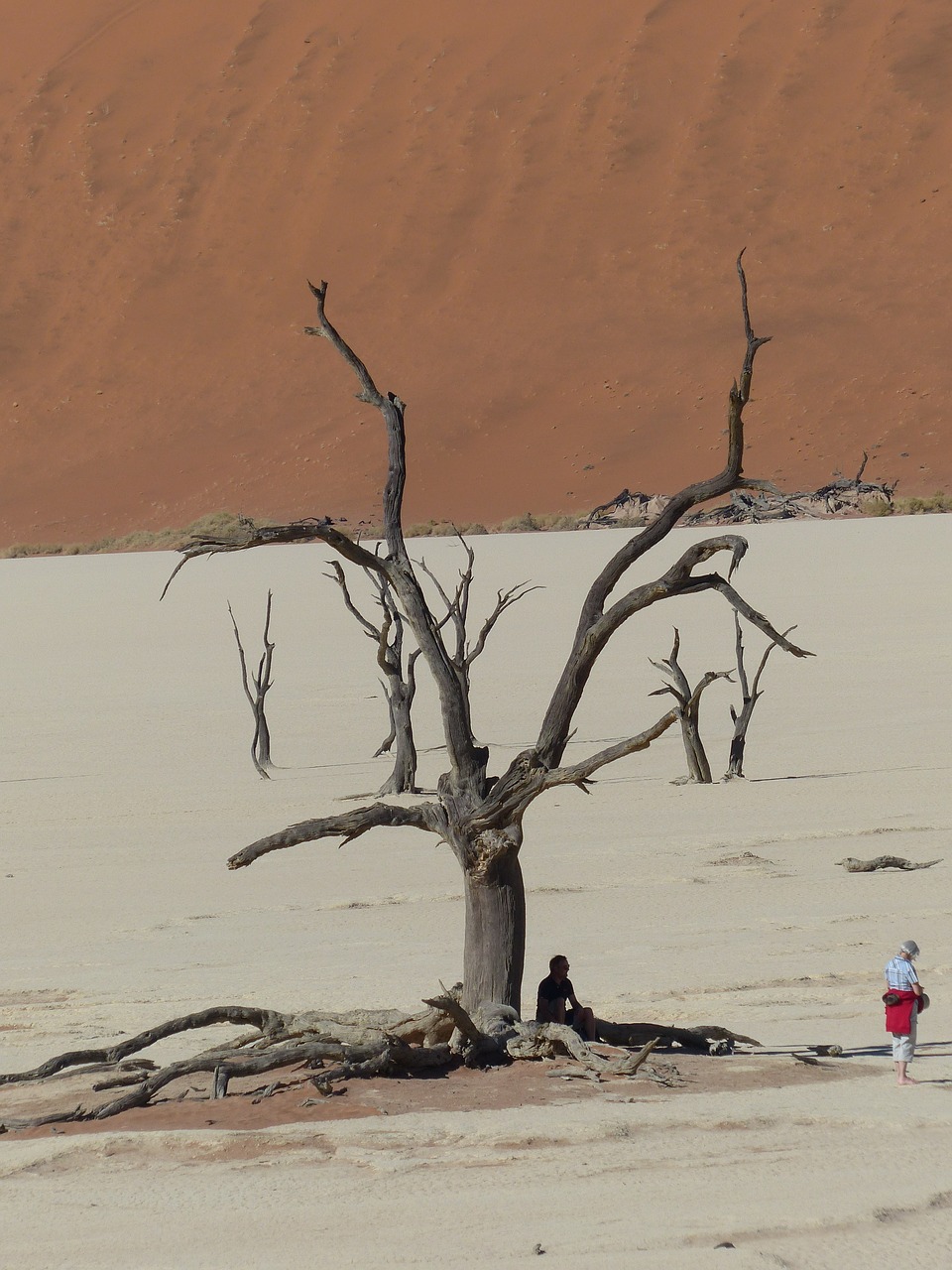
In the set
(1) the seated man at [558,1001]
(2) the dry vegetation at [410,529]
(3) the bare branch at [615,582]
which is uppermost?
(2) the dry vegetation at [410,529]

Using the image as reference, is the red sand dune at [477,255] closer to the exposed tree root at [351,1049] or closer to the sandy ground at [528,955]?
the sandy ground at [528,955]

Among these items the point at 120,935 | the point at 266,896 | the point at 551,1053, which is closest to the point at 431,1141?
the point at 551,1053

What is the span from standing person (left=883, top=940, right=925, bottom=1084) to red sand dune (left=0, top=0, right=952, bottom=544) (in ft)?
120

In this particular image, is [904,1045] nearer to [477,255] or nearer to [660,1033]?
[660,1033]

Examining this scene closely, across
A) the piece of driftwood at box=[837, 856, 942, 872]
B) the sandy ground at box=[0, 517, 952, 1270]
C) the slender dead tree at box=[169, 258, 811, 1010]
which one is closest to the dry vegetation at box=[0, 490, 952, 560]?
the sandy ground at box=[0, 517, 952, 1270]

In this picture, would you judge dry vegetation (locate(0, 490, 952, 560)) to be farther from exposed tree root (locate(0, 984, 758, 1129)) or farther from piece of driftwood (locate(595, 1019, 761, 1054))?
exposed tree root (locate(0, 984, 758, 1129))

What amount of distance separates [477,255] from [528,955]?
4802 centimetres

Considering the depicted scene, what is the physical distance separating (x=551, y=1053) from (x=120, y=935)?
4041 millimetres

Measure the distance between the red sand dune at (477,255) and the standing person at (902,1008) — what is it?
3671cm

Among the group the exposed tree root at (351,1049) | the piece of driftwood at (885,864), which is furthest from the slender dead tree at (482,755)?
the piece of driftwood at (885,864)

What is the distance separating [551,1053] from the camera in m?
6.34

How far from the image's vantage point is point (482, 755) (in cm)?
643

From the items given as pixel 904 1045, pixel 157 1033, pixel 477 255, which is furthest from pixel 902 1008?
pixel 477 255

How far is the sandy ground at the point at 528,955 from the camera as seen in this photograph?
4.79m
